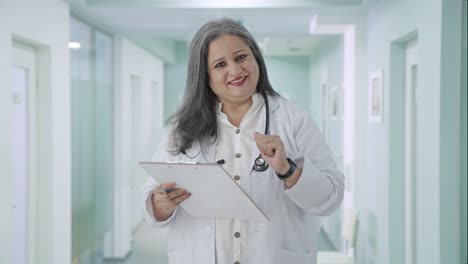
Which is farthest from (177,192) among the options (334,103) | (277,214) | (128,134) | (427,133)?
(128,134)

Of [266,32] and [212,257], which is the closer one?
[212,257]

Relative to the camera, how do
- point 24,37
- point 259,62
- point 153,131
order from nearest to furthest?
point 259,62 → point 24,37 → point 153,131

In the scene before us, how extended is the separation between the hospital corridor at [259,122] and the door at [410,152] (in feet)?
0.04

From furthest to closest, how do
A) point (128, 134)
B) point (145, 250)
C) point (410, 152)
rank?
point (128, 134)
point (145, 250)
point (410, 152)

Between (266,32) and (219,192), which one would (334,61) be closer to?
(266,32)

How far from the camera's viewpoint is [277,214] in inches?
59.8

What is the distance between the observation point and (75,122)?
15.2ft

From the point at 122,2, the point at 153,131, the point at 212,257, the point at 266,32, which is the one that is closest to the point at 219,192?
the point at 212,257

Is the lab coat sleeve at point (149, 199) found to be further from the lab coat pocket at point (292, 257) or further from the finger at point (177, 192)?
the lab coat pocket at point (292, 257)

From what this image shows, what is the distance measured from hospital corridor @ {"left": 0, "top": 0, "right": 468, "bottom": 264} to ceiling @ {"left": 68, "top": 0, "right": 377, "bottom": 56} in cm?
1

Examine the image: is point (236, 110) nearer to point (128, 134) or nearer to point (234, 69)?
point (234, 69)

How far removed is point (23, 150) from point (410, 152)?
2.46 m

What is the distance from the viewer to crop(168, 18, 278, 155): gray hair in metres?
1.58

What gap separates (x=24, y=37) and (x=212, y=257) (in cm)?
227
